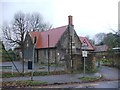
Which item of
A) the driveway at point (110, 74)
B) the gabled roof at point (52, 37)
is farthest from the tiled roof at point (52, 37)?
the driveway at point (110, 74)

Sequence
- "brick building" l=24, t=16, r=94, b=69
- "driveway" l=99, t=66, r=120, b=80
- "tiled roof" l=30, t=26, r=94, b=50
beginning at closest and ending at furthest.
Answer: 1. "driveway" l=99, t=66, r=120, b=80
2. "brick building" l=24, t=16, r=94, b=69
3. "tiled roof" l=30, t=26, r=94, b=50

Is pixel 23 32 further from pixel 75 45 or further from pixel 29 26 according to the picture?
pixel 75 45

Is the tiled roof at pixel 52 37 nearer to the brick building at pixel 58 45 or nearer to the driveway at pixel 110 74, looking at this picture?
the brick building at pixel 58 45

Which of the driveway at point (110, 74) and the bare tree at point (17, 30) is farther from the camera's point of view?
the bare tree at point (17, 30)

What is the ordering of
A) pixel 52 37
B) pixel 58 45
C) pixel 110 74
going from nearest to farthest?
pixel 110 74 < pixel 58 45 < pixel 52 37

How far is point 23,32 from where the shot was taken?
62531 millimetres

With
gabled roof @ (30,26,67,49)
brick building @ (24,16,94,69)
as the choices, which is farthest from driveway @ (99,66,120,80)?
gabled roof @ (30,26,67,49)

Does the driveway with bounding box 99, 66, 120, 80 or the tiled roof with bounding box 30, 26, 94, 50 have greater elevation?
the tiled roof with bounding box 30, 26, 94, 50

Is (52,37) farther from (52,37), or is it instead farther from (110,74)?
(110,74)

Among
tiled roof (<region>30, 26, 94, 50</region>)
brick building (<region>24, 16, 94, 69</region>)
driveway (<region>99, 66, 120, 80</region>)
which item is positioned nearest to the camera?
driveway (<region>99, 66, 120, 80</region>)

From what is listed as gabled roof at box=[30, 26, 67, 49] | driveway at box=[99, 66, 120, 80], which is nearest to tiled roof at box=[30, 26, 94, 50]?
gabled roof at box=[30, 26, 67, 49]

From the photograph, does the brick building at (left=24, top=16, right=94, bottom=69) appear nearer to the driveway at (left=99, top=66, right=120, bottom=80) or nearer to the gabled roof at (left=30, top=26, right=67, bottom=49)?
the gabled roof at (left=30, top=26, right=67, bottom=49)

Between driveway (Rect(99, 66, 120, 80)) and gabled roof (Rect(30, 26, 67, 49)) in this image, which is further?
gabled roof (Rect(30, 26, 67, 49))

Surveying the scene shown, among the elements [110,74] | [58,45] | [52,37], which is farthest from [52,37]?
[110,74]
